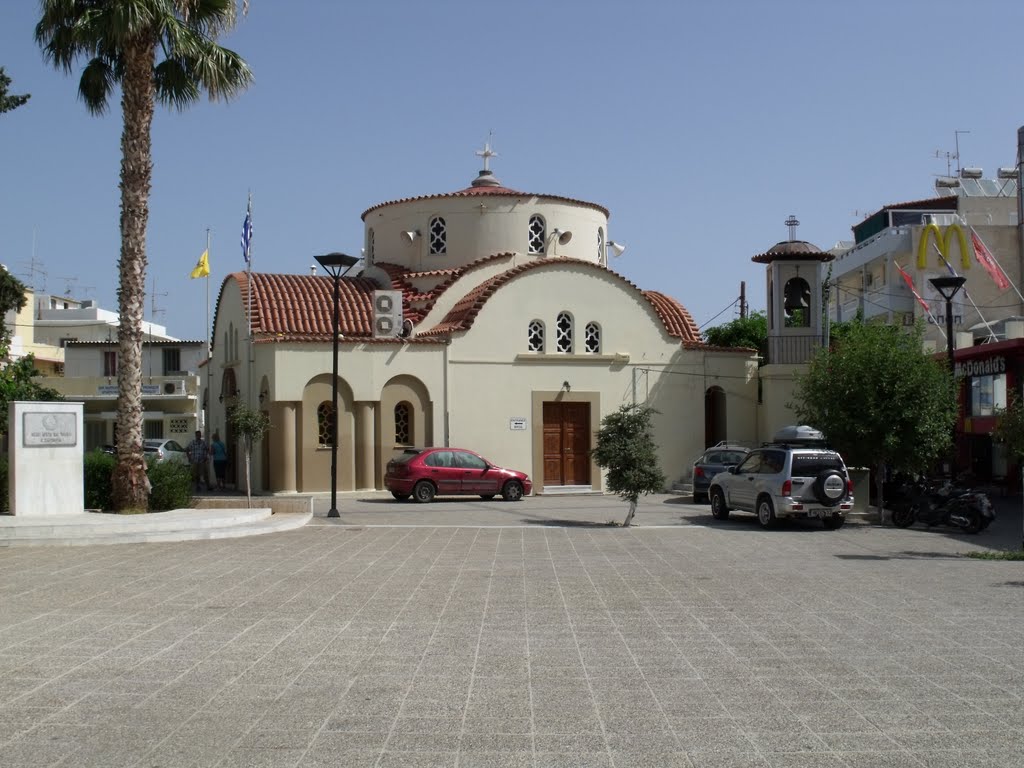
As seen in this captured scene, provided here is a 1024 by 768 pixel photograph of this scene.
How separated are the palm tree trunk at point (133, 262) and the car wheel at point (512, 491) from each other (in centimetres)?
1117

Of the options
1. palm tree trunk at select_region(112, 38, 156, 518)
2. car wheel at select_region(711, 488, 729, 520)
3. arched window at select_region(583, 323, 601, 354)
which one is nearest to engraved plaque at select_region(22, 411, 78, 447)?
palm tree trunk at select_region(112, 38, 156, 518)

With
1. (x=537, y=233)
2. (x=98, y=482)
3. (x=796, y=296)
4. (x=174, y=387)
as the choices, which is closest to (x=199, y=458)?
(x=537, y=233)

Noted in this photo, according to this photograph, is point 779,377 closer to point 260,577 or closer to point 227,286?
point 227,286

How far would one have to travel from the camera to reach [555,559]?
1595 centimetres

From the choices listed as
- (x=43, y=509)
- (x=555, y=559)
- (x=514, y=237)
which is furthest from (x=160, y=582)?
(x=514, y=237)

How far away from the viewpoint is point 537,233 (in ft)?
119

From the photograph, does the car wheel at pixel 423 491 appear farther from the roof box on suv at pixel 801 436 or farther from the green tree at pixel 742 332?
the green tree at pixel 742 332

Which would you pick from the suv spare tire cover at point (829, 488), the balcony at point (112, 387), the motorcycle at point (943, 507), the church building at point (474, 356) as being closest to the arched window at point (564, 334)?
the church building at point (474, 356)

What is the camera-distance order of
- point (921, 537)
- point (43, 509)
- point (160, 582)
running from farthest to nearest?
point (921, 537)
point (43, 509)
point (160, 582)

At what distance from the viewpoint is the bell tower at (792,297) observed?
34.1m

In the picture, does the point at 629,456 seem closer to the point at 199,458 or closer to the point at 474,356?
the point at 474,356

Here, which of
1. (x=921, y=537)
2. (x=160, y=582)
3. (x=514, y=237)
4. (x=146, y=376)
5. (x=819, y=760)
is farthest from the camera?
(x=146, y=376)

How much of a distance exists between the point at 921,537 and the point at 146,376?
44790mm

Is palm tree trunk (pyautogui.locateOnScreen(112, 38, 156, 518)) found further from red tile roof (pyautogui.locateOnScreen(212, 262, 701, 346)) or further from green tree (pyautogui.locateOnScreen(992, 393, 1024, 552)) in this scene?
green tree (pyautogui.locateOnScreen(992, 393, 1024, 552))
